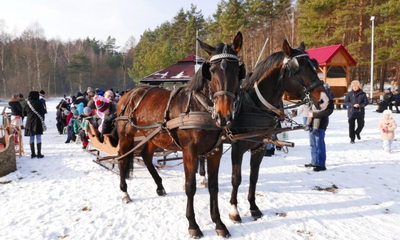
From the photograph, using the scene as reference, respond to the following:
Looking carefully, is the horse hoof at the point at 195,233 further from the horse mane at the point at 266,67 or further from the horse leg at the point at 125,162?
the horse mane at the point at 266,67

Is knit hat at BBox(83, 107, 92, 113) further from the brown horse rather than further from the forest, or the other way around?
the forest

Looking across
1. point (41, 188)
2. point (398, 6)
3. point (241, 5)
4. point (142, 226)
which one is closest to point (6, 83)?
point (241, 5)

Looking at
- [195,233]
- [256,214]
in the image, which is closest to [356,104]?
[256,214]

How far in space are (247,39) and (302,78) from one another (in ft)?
120

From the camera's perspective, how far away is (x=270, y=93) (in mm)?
3305

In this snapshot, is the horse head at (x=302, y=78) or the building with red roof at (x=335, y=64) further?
the building with red roof at (x=335, y=64)

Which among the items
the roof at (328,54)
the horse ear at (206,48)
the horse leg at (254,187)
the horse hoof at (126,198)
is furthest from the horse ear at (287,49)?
the roof at (328,54)

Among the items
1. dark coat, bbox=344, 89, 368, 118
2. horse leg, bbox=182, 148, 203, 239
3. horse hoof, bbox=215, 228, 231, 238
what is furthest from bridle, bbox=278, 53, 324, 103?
dark coat, bbox=344, 89, 368, 118

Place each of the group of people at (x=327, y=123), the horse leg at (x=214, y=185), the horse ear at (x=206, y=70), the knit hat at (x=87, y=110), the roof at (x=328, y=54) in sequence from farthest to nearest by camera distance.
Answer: the roof at (x=328, y=54)
the knit hat at (x=87, y=110)
the group of people at (x=327, y=123)
the horse leg at (x=214, y=185)
the horse ear at (x=206, y=70)

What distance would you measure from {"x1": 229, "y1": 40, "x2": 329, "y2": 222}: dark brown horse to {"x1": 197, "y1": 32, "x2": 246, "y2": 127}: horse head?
77 centimetres

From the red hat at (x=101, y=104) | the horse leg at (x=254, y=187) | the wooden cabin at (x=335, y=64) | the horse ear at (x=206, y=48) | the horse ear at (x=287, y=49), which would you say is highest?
the wooden cabin at (x=335, y=64)

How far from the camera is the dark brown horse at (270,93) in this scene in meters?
2.99

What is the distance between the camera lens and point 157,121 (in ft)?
11.4

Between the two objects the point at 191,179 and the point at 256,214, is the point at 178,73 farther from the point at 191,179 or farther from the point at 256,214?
the point at 191,179
